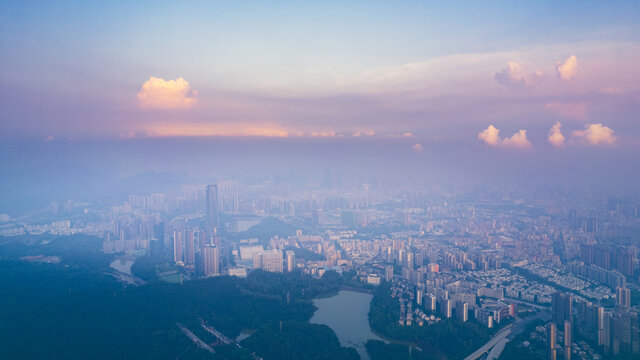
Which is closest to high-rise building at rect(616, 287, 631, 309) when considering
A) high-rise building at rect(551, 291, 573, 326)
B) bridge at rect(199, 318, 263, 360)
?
high-rise building at rect(551, 291, 573, 326)

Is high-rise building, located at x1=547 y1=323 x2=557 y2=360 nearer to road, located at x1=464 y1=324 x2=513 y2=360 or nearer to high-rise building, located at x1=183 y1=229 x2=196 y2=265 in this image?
road, located at x1=464 y1=324 x2=513 y2=360

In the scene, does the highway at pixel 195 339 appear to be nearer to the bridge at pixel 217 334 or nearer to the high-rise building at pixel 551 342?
the bridge at pixel 217 334

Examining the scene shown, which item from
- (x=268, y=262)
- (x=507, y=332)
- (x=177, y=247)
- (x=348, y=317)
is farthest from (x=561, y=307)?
(x=177, y=247)

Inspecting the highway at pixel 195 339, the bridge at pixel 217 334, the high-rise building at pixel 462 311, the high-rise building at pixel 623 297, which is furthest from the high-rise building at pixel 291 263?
the high-rise building at pixel 623 297

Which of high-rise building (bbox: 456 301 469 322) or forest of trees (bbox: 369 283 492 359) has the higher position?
high-rise building (bbox: 456 301 469 322)

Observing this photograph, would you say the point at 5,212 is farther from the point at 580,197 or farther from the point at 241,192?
the point at 580,197

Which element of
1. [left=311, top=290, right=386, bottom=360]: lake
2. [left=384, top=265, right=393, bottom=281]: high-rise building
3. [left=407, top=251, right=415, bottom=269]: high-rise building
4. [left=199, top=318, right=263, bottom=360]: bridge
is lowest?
[left=311, top=290, right=386, bottom=360]: lake

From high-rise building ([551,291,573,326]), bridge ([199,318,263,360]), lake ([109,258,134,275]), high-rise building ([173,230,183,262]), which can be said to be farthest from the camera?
high-rise building ([173,230,183,262])
